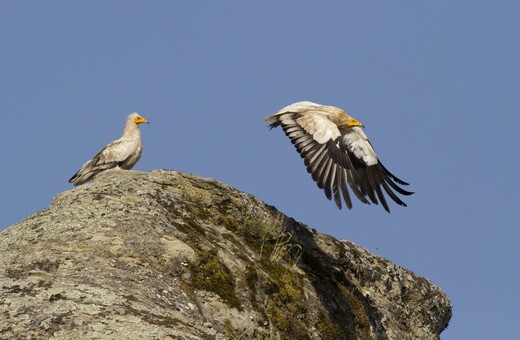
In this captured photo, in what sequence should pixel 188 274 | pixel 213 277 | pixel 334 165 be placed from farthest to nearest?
pixel 334 165 → pixel 213 277 → pixel 188 274

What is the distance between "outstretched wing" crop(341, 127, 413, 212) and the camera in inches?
496

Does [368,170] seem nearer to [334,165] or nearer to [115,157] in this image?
[334,165]

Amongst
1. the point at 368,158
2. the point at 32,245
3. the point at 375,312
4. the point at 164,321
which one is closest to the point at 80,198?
the point at 32,245

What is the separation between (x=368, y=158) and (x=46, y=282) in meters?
6.61

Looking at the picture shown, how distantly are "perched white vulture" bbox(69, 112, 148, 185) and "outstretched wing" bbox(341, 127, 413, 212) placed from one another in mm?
2805

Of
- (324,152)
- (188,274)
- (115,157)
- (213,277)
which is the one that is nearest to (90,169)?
(115,157)

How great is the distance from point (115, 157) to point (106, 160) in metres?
0.17

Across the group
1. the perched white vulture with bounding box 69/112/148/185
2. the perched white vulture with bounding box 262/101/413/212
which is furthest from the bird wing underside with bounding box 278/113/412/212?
the perched white vulture with bounding box 69/112/148/185

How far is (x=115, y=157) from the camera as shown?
42.6 feet

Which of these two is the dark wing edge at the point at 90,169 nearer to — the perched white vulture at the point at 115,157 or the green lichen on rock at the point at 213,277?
the perched white vulture at the point at 115,157

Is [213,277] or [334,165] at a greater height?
[334,165]

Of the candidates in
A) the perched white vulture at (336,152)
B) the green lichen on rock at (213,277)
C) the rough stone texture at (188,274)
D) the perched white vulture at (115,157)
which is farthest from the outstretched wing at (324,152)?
the green lichen on rock at (213,277)

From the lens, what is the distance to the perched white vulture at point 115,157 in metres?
12.8

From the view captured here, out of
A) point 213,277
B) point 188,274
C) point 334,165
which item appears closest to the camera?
point 188,274
